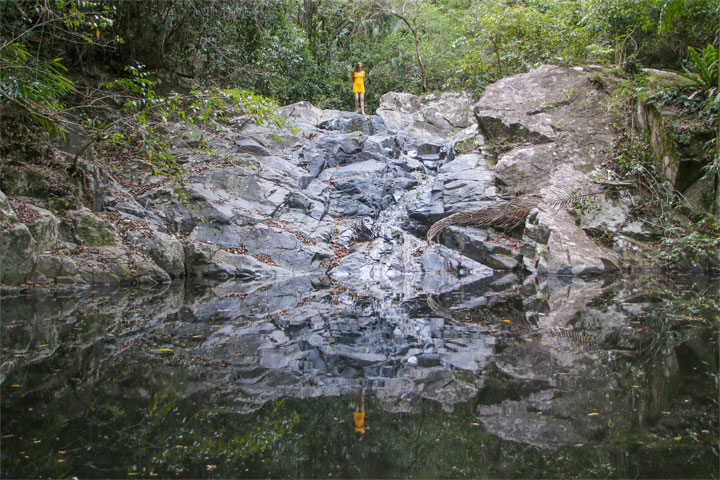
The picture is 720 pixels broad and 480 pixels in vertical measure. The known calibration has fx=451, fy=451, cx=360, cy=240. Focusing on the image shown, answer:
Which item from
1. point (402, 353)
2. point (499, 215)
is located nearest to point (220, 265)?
point (402, 353)

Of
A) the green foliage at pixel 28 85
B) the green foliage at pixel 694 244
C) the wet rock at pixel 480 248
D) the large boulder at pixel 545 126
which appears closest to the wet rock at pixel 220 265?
the green foliage at pixel 28 85

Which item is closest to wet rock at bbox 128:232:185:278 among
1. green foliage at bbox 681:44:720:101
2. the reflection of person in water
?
the reflection of person in water

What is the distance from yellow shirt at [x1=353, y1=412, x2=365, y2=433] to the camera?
233 cm

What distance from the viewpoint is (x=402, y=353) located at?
3711 mm

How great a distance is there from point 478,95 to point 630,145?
7.84m

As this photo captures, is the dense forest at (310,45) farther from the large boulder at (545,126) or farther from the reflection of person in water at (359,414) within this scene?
the reflection of person in water at (359,414)

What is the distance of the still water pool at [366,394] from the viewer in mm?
2026

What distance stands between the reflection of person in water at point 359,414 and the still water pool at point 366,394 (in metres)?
0.03

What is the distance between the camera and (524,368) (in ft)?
10.7

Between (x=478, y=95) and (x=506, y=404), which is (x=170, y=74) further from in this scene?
(x=506, y=404)

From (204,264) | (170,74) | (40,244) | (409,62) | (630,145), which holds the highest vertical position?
(409,62)

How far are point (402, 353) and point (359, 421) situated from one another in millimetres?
1341

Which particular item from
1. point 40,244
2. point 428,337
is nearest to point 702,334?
point 428,337

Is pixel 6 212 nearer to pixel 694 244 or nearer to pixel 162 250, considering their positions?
pixel 162 250
